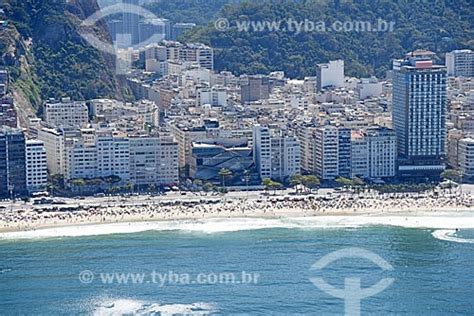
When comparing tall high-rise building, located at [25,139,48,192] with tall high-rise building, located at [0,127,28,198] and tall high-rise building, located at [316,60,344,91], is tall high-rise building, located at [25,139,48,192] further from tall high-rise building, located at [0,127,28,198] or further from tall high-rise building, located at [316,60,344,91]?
tall high-rise building, located at [316,60,344,91]

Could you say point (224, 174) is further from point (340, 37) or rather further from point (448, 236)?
point (340, 37)

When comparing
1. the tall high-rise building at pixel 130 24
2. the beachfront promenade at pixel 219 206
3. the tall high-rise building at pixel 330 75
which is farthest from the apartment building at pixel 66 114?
the tall high-rise building at pixel 130 24

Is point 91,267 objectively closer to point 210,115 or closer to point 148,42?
point 210,115

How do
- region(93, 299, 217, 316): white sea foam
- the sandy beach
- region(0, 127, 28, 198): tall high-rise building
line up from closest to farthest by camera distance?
1. region(93, 299, 217, 316): white sea foam
2. the sandy beach
3. region(0, 127, 28, 198): tall high-rise building

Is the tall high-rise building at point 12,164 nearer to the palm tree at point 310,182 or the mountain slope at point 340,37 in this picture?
the palm tree at point 310,182

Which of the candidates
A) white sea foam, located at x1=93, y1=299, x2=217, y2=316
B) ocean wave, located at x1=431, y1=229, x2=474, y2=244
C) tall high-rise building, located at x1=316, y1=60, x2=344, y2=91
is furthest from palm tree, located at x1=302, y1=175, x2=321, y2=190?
tall high-rise building, located at x1=316, y1=60, x2=344, y2=91

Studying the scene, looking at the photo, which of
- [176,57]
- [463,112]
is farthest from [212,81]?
[463,112]

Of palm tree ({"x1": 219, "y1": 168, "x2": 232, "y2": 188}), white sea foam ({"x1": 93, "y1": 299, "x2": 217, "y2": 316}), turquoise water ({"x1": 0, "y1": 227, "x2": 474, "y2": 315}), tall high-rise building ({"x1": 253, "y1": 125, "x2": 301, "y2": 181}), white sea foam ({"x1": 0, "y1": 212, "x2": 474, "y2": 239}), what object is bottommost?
white sea foam ({"x1": 93, "y1": 299, "x2": 217, "y2": 316})
